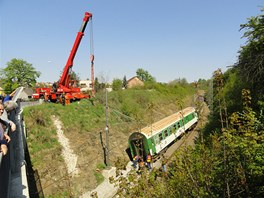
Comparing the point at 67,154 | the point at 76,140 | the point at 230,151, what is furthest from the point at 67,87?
the point at 230,151

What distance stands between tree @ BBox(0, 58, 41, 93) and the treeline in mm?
51210

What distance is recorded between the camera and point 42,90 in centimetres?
1814

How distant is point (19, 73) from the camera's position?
54.2 metres

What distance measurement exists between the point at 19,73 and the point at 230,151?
60723 mm

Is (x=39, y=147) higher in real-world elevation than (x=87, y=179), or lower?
higher

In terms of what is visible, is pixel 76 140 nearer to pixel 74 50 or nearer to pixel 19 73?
pixel 74 50

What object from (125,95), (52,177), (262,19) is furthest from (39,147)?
(125,95)

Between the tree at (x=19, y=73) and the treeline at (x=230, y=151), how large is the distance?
51210mm

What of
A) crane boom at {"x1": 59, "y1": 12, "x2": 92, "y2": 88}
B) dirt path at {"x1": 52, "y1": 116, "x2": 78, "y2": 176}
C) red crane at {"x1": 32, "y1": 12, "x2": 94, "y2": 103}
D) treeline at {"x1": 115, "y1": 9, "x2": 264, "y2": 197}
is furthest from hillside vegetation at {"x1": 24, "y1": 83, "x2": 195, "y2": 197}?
crane boom at {"x1": 59, "y1": 12, "x2": 92, "y2": 88}

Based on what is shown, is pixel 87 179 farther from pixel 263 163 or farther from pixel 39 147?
pixel 263 163

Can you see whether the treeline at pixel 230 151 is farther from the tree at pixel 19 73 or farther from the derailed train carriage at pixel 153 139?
the tree at pixel 19 73

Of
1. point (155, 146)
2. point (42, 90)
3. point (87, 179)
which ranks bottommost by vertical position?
point (87, 179)

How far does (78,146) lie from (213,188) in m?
10.7

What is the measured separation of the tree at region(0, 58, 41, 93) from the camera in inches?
2032
